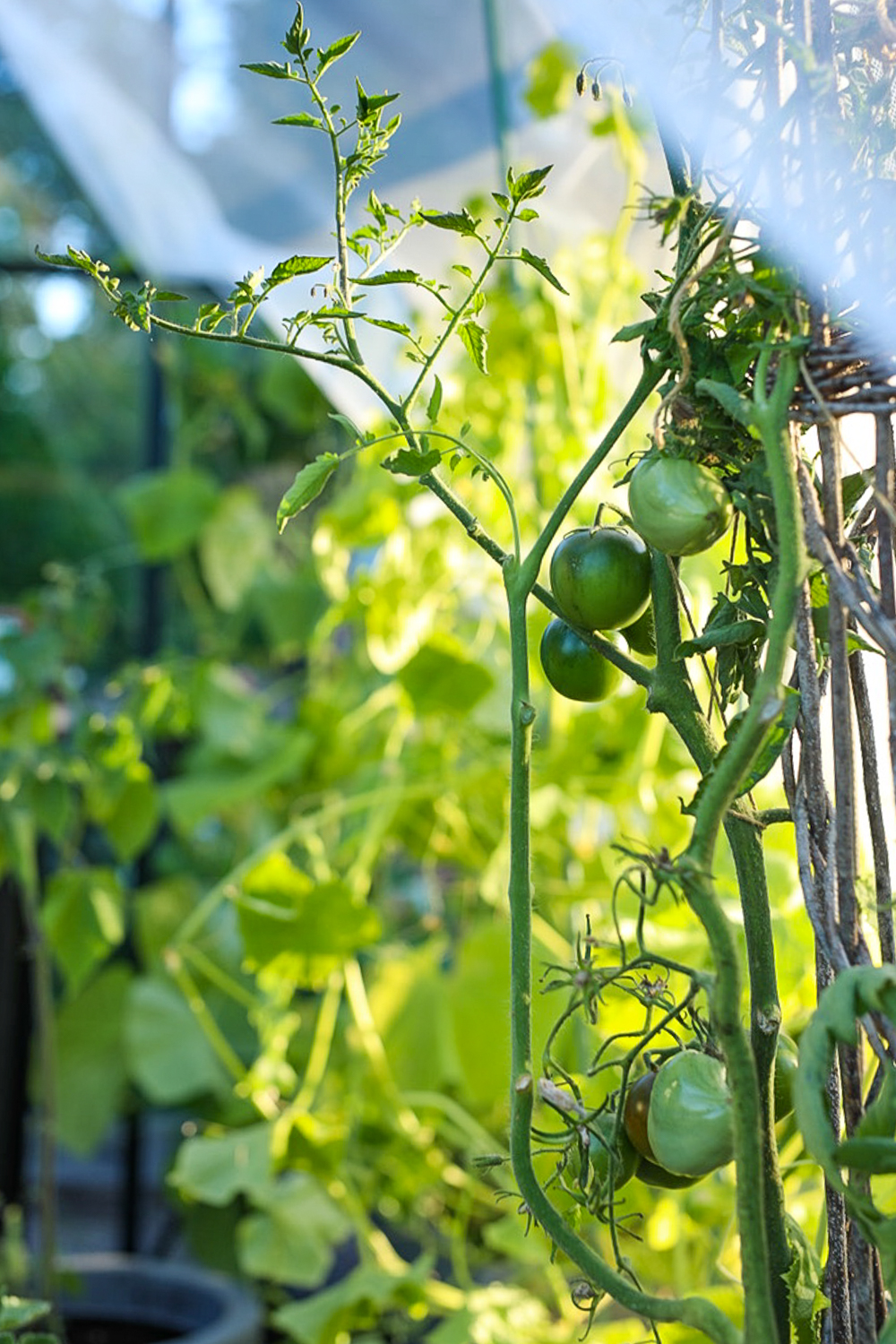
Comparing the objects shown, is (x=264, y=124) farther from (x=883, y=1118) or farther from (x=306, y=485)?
(x=883, y=1118)

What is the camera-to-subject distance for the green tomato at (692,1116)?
27cm

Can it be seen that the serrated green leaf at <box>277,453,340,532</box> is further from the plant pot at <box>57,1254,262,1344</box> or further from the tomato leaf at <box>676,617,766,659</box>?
the plant pot at <box>57,1254,262,1344</box>

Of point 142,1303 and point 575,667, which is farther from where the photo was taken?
point 142,1303

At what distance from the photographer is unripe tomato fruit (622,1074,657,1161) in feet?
0.99

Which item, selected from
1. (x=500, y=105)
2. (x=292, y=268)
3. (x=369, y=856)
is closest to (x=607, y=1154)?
(x=292, y=268)

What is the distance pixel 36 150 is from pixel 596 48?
408 centimetres

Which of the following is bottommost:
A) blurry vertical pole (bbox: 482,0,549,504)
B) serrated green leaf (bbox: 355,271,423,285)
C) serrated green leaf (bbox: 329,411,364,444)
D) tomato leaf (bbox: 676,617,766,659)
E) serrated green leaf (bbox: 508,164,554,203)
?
tomato leaf (bbox: 676,617,766,659)

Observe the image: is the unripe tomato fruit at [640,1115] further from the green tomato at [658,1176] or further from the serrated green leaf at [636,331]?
the serrated green leaf at [636,331]

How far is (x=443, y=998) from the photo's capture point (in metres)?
0.96

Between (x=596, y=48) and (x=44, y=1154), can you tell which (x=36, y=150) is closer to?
(x=44, y=1154)

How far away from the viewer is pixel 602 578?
31 cm

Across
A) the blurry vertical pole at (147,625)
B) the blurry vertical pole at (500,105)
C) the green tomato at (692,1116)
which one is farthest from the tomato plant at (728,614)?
the blurry vertical pole at (147,625)

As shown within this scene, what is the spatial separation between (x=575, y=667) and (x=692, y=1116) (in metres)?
0.12

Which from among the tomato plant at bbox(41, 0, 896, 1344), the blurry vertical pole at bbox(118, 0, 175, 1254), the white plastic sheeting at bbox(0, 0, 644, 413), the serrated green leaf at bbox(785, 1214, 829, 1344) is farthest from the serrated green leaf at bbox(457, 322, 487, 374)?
the blurry vertical pole at bbox(118, 0, 175, 1254)
